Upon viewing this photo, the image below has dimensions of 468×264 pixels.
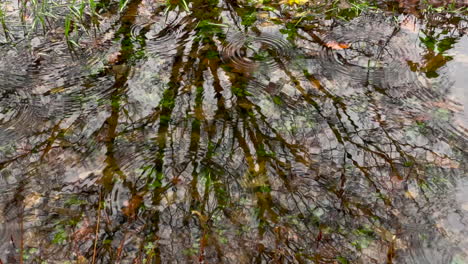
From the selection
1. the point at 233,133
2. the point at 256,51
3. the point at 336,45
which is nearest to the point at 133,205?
the point at 233,133

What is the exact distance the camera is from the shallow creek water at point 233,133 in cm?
217

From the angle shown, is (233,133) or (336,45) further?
(336,45)

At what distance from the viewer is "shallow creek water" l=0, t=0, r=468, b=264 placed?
2168 millimetres

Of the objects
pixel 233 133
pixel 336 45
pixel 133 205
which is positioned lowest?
pixel 133 205

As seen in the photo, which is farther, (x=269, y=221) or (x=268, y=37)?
(x=268, y=37)

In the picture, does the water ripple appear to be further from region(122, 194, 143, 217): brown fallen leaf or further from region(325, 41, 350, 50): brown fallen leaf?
region(122, 194, 143, 217): brown fallen leaf

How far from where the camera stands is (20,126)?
274 centimetres

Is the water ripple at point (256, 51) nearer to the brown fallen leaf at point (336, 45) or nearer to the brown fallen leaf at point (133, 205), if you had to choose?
the brown fallen leaf at point (336, 45)

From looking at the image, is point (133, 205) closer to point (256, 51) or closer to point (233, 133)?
point (233, 133)

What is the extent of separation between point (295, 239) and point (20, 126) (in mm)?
1850

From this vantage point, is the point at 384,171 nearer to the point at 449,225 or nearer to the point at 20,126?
the point at 449,225

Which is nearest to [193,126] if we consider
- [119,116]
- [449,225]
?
[119,116]

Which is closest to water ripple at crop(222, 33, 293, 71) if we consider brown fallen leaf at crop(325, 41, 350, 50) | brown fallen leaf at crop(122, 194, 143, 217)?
brown fallen leaf at crop(325, 41, 350, 50)

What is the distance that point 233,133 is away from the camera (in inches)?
107
